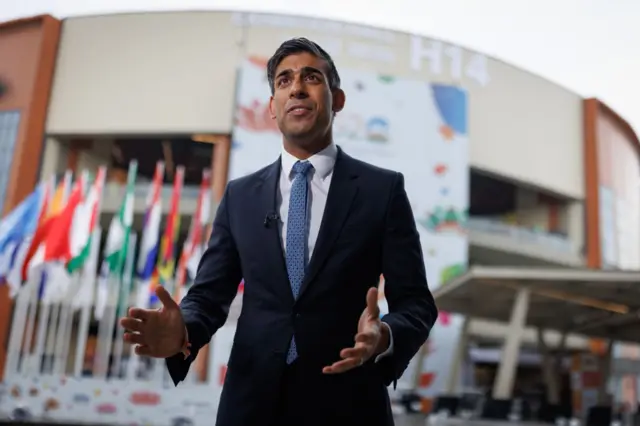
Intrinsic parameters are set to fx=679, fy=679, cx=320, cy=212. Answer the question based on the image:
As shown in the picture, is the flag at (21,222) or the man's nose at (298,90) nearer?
the man's nose at (298,90)

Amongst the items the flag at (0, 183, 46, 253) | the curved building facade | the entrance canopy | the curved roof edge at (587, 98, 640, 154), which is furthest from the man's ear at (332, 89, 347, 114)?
the curved roof edge at (587, 98, 640, 154)

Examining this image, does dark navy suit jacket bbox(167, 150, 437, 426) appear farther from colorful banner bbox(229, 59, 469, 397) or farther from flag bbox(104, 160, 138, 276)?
colorful banner bbox(229, 59, 469, 397)

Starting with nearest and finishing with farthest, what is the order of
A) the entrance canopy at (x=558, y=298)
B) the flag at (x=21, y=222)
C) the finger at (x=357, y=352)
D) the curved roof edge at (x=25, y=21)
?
1. the finger at (x=357, y=352)
2. the entrance canopy at (x=558, y=298)
3. the flag at (x=21, y=222)
4. the curved roof edge at (x=25, y=21)

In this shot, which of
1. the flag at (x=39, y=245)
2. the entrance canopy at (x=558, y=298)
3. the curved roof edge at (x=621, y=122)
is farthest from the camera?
the curved roof edge at (x=621, y=122)

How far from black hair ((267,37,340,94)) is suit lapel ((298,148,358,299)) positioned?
215 mm

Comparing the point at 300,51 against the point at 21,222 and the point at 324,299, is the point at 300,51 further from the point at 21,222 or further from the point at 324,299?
the point at 21,222

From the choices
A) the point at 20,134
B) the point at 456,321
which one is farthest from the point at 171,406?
the point at 20,134

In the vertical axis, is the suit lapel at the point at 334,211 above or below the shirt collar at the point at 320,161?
below

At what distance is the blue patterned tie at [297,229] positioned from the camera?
1.68 m

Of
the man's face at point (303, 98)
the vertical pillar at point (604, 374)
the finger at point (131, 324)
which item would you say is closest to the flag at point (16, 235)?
the vertical pillar at point (604, 374)

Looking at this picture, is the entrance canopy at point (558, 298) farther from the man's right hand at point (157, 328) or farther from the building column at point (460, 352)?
the man's right hand at point (157, 328)

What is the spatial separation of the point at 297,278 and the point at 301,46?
1.99 feet

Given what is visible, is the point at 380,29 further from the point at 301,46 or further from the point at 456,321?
the point at 301,46

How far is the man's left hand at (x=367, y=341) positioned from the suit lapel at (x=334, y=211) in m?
0.21
